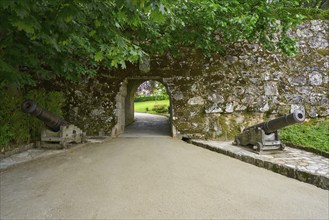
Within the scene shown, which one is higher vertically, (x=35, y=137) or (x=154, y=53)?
(x=154, y=53)

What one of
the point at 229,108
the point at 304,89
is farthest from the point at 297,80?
the point at 229,108

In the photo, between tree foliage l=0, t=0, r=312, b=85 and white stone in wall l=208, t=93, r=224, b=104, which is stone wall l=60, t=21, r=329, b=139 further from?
tree foliage l=0, t=0, r=312, b=85

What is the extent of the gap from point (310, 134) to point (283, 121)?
2.39 m

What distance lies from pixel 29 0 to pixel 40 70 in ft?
11.4

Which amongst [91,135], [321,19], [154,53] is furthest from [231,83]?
[91,135]

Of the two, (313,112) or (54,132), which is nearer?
(54,132)

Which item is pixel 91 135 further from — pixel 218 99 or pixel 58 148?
pixel 218 99

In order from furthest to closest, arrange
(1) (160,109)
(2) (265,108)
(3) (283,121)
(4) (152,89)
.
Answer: (4) (152,89) < (1) (160,109) < (2) (265,108) < (3) (283,121)

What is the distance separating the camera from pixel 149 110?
1975 cm

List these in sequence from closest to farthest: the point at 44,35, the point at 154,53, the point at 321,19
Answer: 1. the point at 44,35
2. the point at 154,53
3. the point at 321,19

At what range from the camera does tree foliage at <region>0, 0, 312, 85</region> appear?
9.48 ft

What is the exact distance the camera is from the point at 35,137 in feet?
22.1

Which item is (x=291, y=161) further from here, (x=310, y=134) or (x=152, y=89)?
(x=152, y=89)

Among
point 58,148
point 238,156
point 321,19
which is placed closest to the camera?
point 238,156
